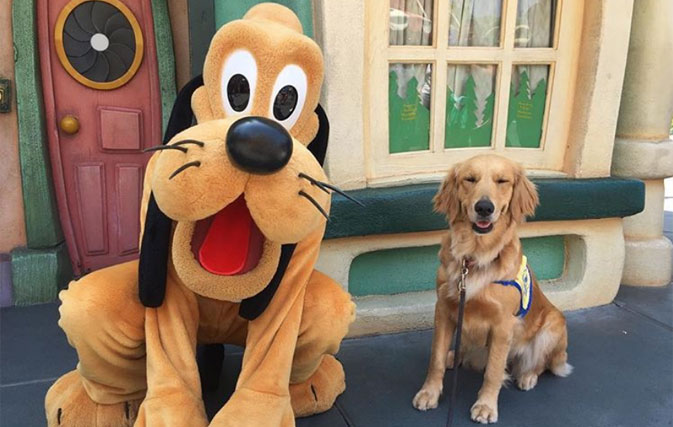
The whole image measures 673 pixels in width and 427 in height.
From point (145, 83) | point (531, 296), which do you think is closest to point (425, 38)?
point (531, 296)

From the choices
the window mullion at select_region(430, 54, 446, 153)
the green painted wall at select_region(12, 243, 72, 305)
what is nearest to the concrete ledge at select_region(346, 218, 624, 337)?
the window mullion at select_region(430, 54, 446, 153)

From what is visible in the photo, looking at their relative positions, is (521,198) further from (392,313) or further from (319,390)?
(319,390)

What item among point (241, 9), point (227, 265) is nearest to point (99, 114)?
point (241, 9)

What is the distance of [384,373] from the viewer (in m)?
2.91

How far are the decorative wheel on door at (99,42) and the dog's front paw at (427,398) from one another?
8.69 ft

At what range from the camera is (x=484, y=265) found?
2.55 m

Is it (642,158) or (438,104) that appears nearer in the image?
(438,104)

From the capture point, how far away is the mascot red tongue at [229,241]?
162 cm

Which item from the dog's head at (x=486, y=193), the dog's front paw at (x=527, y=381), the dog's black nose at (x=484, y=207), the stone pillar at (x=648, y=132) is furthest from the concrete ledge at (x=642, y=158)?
the dog's black nose at (x=484, y=207)

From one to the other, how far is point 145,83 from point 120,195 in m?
0.77

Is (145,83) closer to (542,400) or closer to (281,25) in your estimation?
(281,25)

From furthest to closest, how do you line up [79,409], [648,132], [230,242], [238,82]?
[648,132] → [79,409] → [238,82] → [230,242]

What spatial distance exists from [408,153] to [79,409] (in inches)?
85.0

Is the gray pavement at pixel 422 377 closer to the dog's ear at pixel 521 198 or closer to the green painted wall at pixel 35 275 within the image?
the green painted wall at pixel 35 275
